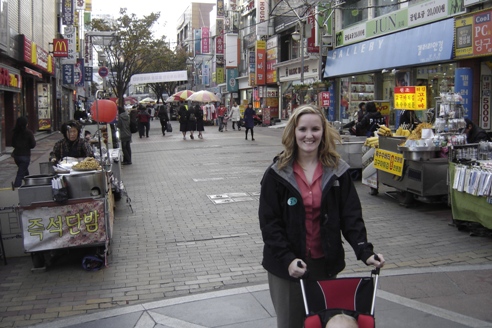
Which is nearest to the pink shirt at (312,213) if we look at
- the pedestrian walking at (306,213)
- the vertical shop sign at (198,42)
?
the pedestrian walking at (306,213)

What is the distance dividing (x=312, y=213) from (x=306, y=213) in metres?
0.04

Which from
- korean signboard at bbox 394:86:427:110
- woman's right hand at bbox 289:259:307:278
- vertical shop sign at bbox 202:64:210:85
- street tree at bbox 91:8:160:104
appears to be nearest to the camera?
woman's right hand at bbox 289:259:307:278

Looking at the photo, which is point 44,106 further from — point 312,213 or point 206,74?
point 206,74

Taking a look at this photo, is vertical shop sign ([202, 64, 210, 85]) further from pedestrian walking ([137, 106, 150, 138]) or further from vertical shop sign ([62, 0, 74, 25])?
pedestrian walking ([137, 106, 150, 138])

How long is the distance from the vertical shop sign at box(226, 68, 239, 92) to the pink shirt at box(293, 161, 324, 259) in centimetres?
4542

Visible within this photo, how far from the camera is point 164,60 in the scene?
48.3m

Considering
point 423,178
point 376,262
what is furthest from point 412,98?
point 376,262

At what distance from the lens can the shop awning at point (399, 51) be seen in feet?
56.5

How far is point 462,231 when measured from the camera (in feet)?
25.0

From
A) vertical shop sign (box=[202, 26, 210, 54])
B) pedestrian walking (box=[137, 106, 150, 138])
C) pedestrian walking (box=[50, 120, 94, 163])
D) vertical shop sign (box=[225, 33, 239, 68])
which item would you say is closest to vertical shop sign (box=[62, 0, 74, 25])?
pedestrian walking (box=[137, 106, 150, 138])

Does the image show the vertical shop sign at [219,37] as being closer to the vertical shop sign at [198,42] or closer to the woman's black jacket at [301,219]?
the vertical shop sign at [198,42]

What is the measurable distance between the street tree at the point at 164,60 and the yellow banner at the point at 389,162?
108ft

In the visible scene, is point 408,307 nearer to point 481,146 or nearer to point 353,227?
point 353,227

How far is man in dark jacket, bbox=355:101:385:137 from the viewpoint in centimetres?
1317
